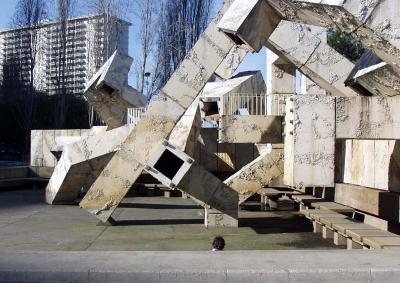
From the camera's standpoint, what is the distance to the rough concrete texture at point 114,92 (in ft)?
55.6

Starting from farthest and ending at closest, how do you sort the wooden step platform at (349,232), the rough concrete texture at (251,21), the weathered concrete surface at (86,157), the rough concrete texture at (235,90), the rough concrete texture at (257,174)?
the rough concrete texture at (235,90), the weathered concrete surface at (86,157), the rough concrete texture at (257,174), the rough concrete texture at (251,21), the wooden step platform at (349,232)

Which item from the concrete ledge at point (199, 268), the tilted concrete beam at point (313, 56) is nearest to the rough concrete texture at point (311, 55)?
the tilted concrete beam at point (313, 56)

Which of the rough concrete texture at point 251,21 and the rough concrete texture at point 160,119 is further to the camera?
the rough concrete texture at point 160,119

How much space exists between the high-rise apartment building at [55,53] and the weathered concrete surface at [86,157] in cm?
1987

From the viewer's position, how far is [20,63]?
50156 millimetres

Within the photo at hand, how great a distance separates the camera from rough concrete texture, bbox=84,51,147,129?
16.9 metres

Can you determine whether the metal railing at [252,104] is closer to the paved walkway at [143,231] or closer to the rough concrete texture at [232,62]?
the rough concrete texture at [232,62]

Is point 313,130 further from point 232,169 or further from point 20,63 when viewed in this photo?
point 20,63

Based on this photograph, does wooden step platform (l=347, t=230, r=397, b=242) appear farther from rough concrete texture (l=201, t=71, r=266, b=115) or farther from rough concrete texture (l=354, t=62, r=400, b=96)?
rough concrete texture (l=201, t=71, r=266, b=115)

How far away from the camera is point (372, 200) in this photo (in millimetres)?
10055

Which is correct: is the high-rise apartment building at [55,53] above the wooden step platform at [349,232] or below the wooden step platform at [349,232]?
above

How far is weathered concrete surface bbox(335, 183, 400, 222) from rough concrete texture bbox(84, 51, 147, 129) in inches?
302

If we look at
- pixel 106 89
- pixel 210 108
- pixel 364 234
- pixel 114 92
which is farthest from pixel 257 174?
pixel 210 108

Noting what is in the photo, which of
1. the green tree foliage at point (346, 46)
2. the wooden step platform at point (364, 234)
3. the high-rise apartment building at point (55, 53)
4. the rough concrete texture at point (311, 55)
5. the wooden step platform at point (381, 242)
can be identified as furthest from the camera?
the high-rise apartment building at point (55, 53)
